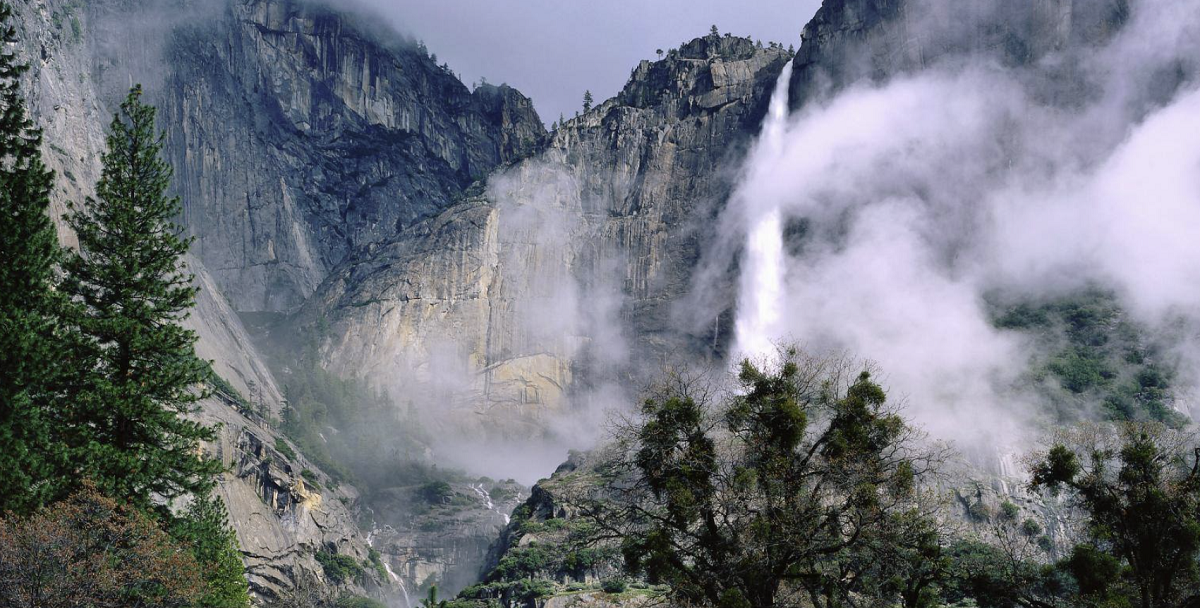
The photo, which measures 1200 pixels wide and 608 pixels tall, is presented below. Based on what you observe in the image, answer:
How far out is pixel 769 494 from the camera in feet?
57.5

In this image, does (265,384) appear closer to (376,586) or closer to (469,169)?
(376,586)

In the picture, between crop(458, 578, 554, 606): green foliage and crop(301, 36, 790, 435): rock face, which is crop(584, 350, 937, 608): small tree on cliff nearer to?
crop(458, 578, 554, 606): green foliage

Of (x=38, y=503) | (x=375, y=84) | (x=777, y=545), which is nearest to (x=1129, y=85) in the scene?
(x=777, y=545)

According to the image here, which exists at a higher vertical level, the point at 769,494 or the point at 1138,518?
the point at 1138,518

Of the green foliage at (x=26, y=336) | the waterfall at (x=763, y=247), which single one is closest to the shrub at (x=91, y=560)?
the green foliage at (x=26, y=336)

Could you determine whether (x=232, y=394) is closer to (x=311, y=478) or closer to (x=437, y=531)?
(x=311, y=478)

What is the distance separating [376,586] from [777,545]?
241 ft

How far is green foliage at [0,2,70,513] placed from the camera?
71.2 ft

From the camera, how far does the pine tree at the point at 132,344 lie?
24797 mm

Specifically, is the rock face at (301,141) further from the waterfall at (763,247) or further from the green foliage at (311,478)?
the green foliage at (311,478)

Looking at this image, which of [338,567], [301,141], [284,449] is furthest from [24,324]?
[301,141]

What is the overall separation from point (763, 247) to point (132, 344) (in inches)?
3641

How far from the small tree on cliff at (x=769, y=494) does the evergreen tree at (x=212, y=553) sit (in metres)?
14.7

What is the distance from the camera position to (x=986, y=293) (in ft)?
290
